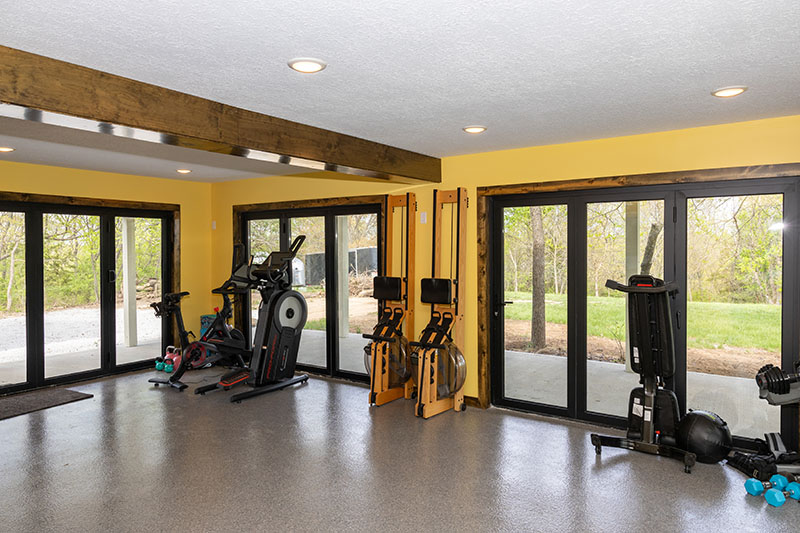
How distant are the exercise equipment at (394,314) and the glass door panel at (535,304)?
3.13 ft

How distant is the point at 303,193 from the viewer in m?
6.51

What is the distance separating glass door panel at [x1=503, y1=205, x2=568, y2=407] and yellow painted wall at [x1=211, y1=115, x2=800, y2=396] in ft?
1.04

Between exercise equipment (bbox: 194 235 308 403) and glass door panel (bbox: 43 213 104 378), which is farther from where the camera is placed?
glass door panel (bbox: 43 213 104 378)

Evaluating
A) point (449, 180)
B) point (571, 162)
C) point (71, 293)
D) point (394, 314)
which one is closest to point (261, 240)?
point (71, 293)

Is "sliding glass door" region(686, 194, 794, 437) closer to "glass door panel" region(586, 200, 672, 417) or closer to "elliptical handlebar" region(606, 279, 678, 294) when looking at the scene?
"glass door panel" region(586, 200, 672, 417)

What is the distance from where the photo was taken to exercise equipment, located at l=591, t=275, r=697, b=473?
3.82 m

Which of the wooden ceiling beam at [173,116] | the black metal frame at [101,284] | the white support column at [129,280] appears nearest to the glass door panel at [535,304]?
the wooden ceiling beam at [173,116]

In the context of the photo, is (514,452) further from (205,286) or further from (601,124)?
(205,286)

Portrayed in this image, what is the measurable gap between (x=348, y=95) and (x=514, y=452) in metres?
2.76

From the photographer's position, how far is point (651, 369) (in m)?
3.86

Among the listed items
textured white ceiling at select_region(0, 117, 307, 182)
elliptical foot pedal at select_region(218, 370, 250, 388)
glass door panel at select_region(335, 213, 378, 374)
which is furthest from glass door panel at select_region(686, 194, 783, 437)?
elliptical foot pedal at select_region(218, 370, 250, 388)

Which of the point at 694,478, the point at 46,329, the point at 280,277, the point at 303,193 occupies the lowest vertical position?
the point at 694,478

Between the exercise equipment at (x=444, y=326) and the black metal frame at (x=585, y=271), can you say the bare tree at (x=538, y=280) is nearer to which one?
the black metal frame at (x=585, y=271)

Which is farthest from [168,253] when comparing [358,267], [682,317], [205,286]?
[682,317]
